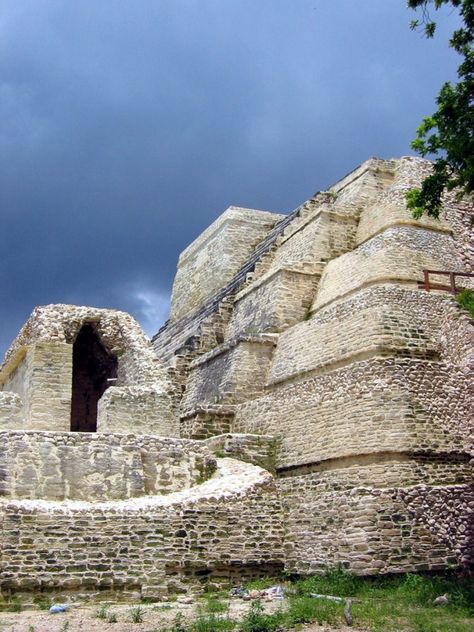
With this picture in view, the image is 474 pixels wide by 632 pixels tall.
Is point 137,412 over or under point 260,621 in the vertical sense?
over

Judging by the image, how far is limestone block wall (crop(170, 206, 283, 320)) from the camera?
2544 centimetres

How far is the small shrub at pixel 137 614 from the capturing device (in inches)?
407

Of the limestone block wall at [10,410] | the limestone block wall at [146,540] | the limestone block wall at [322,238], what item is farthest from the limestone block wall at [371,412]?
the limestone block wall at [10,410]

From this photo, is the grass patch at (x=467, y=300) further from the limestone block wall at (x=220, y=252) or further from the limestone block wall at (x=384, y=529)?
the limestone block wall at (x=220, y=252)

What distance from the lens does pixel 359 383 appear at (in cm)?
1366

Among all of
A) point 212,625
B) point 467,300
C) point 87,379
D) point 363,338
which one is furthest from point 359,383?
point 87,379

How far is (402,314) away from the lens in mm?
14570

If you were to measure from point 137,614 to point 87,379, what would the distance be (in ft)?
40.2

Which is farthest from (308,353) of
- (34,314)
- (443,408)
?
(34,314)

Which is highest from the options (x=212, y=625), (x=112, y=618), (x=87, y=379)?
(x=87, y=379)

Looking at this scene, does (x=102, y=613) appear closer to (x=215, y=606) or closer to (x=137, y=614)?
(x=137, y=614)

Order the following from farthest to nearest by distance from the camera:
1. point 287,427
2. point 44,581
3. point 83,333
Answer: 1. point 83,333
2. point 287,427
3. point 44,581

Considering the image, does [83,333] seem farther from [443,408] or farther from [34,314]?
[443,408]

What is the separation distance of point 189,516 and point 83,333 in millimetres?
9189
